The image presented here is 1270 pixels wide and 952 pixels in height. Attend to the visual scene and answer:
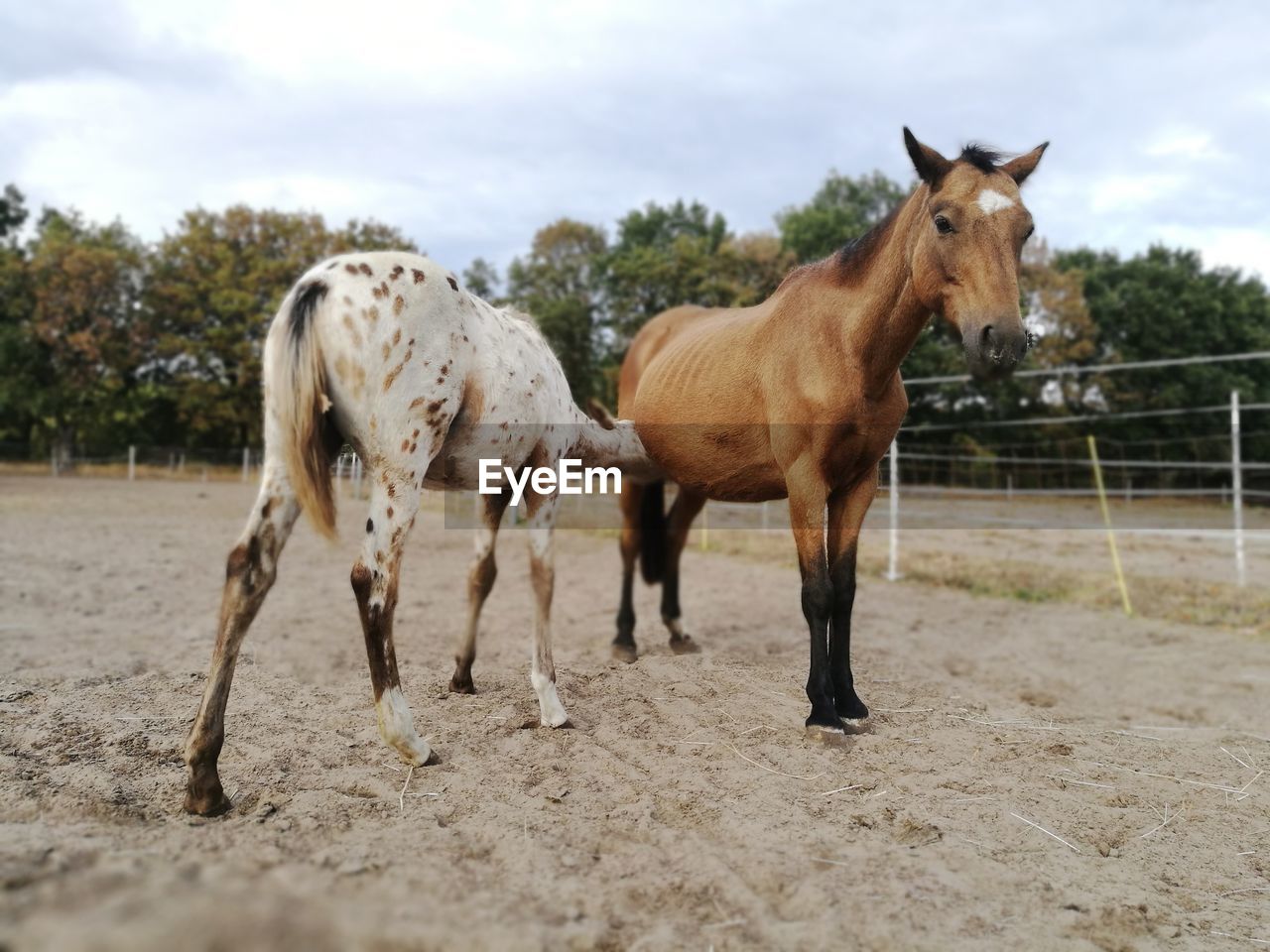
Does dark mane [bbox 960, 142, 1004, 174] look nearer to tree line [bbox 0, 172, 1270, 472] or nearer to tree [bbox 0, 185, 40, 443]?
tree line [bbox 0, 172, 1270, 472]

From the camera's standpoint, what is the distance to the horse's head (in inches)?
113

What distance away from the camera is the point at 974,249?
299 centimetres

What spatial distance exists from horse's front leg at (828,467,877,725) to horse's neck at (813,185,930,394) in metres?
0.54

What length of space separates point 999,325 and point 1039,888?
1.84 metres

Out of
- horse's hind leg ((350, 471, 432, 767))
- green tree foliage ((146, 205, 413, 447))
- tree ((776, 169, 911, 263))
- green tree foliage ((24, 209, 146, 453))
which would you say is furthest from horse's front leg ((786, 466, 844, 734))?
green tree foliage ((24, 209, 146, 453))

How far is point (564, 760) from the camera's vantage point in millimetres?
3014

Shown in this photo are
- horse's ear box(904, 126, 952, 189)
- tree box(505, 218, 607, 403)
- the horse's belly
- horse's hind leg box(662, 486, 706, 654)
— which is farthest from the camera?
tree box(505, 218, 607, 403)

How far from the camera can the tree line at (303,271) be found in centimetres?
2631

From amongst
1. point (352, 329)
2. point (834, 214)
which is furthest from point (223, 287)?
point (352, 329)

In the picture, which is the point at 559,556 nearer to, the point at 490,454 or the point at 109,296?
the point at 490,454

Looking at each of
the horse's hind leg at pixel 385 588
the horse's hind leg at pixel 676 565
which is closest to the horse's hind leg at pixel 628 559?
the horse's hind leg at pixel 676 565

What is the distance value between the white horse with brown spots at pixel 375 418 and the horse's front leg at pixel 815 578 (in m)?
1.17

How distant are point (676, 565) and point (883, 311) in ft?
8.84

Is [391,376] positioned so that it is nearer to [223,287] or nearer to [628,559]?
[628,559]
